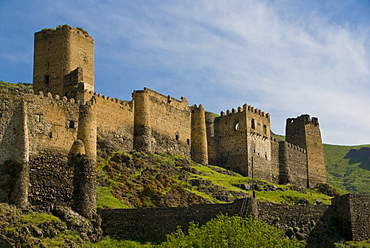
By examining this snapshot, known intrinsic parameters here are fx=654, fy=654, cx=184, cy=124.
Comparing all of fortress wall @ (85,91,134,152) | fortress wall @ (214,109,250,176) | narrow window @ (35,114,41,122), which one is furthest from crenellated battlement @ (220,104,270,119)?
narrow window @ (35,114,41,122)

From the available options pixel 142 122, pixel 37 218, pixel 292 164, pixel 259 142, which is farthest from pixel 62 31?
pixel 292 164

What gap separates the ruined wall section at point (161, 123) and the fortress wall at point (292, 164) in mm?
14913

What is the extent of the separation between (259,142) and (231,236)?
4123 centimetres

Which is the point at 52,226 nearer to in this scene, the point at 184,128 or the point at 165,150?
the point at 165,150

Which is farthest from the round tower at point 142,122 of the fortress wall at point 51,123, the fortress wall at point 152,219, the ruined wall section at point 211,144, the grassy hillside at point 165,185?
the fortress wall at point 152,219

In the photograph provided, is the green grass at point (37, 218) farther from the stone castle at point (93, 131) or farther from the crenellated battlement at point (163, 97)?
the crenellated battlement at point (163, 97)

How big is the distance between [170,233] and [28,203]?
9.95 metres

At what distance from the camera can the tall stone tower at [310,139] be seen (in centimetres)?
8944

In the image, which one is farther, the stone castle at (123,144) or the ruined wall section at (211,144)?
the ruined wall section at (211,144)

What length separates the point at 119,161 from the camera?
57.5m

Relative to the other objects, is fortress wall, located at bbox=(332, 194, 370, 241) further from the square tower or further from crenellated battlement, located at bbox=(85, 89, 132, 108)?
the square tower

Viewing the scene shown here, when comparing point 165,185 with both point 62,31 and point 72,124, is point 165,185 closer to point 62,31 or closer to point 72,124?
point 72,124

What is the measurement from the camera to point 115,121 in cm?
6241

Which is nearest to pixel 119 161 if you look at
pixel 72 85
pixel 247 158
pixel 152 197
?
pixel 152 197
